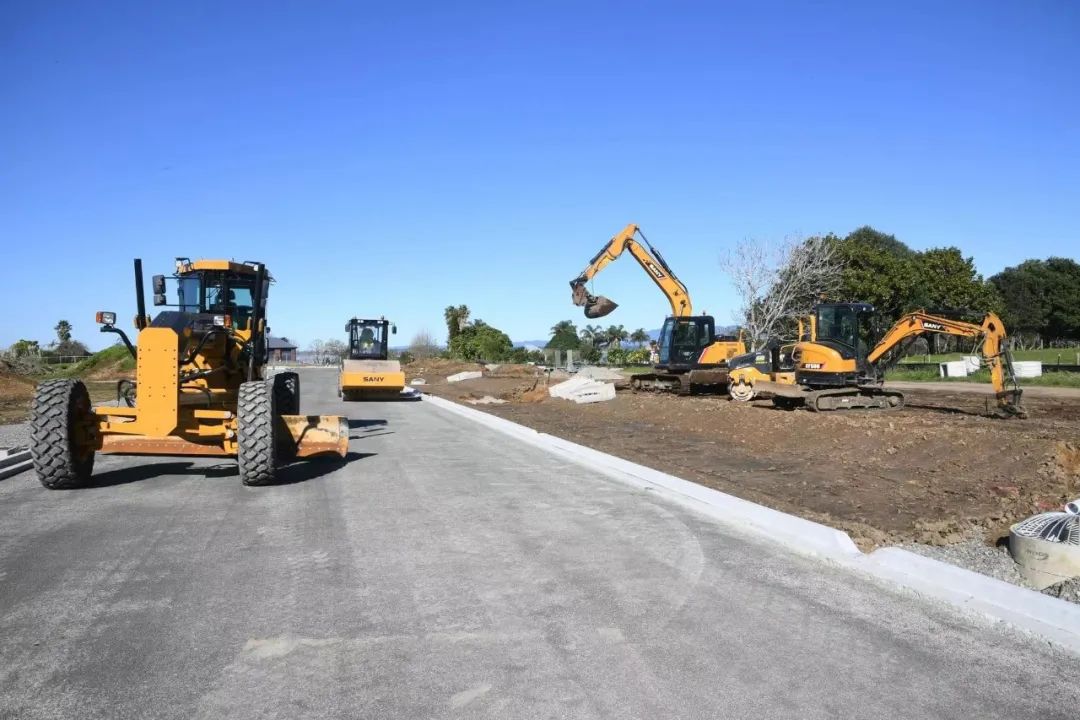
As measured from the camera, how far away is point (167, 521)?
7.61m

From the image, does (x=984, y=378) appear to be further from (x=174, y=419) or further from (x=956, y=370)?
(x=174, y=419)

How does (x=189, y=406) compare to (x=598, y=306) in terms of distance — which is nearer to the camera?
(x=189, y=406)

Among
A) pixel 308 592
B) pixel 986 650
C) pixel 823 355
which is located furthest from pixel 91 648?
pixel 823 355

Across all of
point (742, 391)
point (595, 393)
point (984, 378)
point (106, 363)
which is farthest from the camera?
point (106, 363)

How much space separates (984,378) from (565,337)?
65.2 meters

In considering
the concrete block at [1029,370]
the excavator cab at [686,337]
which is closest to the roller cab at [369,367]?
the excavator cab at [686,337]

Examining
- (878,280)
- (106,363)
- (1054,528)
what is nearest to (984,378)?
(878,280)

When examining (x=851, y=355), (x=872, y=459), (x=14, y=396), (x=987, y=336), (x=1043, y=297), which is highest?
(x=1043, y=297)

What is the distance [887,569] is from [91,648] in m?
5.51

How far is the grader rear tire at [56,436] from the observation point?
9008mm

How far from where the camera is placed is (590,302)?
1027 inches

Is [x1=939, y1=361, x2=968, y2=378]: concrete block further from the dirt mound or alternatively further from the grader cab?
the dirt mound

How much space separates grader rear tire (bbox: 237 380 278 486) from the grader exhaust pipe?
17405 millimetres

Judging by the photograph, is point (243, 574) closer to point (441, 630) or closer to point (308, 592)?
point (308, 592)
